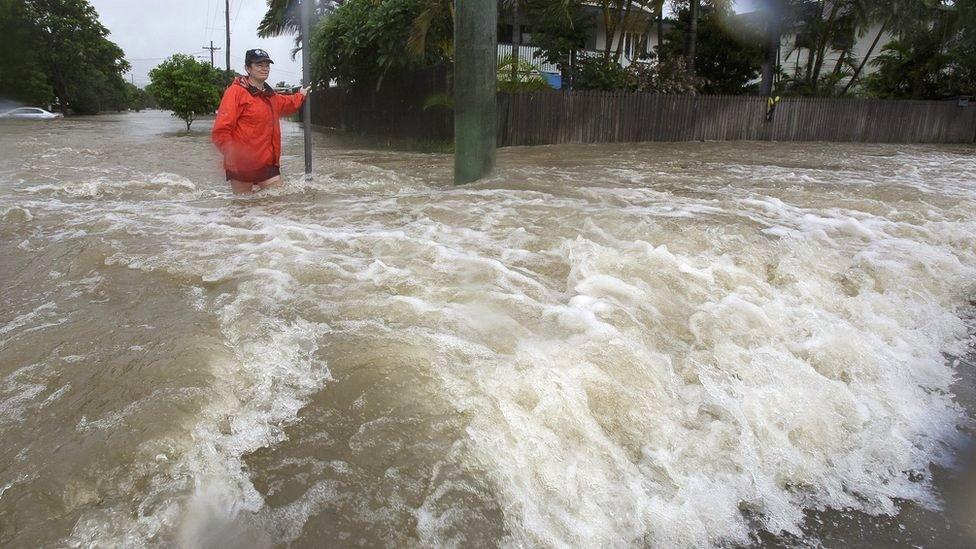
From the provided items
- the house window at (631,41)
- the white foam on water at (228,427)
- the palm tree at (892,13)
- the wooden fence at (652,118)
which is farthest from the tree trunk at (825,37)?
the white foam on water at (228,427)

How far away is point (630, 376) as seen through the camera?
2496 millimetres

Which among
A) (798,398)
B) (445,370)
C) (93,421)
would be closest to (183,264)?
(93,421)

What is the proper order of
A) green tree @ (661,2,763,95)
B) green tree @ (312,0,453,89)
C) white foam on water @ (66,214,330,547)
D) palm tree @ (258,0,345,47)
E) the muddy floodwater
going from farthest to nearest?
palm tree @ (258,0,345,47), green tree @ (661,2,763,95), green tree @ (312,0,453,89), the muddy floodwater, white foam on water @ (66,214,330,547)

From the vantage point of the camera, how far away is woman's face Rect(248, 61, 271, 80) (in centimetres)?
524

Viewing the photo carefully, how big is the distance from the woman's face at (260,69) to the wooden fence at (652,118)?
6.80 metres

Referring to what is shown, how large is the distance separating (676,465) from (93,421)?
1.88 meters

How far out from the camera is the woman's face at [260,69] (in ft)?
17.2

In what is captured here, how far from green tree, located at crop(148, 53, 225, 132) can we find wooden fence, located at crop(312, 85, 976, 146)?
156 inches

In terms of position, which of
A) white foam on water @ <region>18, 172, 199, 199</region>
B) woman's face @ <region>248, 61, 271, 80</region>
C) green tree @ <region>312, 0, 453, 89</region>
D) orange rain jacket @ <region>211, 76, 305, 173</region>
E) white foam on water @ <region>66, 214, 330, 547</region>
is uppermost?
green tree @ <region>312, 0, 453, 89</region>

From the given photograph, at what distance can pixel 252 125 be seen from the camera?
5.41 metres

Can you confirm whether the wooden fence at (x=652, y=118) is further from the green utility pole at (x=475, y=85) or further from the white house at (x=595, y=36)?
the green utility pole at (x=475, y=85)

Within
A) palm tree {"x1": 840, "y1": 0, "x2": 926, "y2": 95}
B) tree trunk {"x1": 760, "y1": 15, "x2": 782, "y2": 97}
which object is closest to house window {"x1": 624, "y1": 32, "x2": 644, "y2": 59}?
tree trunk {"x1": 760, "y1": 15, "x2": 782, "y2": 97}

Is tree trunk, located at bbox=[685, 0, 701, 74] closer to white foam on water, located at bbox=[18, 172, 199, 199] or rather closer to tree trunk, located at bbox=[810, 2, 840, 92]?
tree trunk, located at bbox=[810, 2, 840, 92]

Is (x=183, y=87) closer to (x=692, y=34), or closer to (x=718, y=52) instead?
(x=692, y=34)
